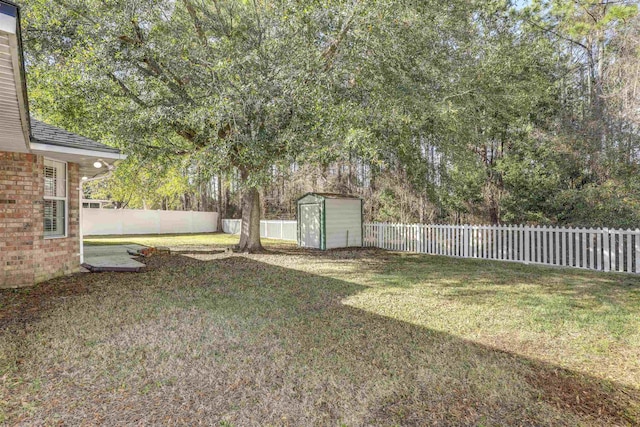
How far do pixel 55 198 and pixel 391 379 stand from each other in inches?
278

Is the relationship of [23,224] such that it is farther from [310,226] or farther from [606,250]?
[606,250]

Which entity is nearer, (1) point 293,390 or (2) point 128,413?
(2) point 128,413

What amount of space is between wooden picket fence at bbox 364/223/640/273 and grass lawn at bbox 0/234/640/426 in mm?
1939

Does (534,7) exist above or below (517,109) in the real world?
above

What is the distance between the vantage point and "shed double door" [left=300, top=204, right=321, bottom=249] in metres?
13.6

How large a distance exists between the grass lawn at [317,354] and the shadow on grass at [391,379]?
2 centimetres

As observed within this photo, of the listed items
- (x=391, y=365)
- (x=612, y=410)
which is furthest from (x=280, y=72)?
(x=612, y=410)

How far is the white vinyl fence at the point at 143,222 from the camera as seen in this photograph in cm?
2138

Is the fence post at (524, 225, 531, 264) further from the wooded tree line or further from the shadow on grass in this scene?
the shadow on grass

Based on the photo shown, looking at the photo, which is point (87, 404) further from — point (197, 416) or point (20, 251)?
point (20, 251)

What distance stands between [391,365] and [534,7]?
1292cm

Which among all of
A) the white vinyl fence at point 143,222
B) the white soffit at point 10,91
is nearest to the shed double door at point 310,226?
the white soffit at point 10,91

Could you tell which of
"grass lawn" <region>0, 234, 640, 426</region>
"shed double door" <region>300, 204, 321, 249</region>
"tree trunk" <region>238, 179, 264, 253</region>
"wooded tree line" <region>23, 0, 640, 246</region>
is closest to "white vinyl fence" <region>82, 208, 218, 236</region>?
"wooded tree line" <region>23, 0, 640, 246</region>

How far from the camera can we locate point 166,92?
9.34 metres
